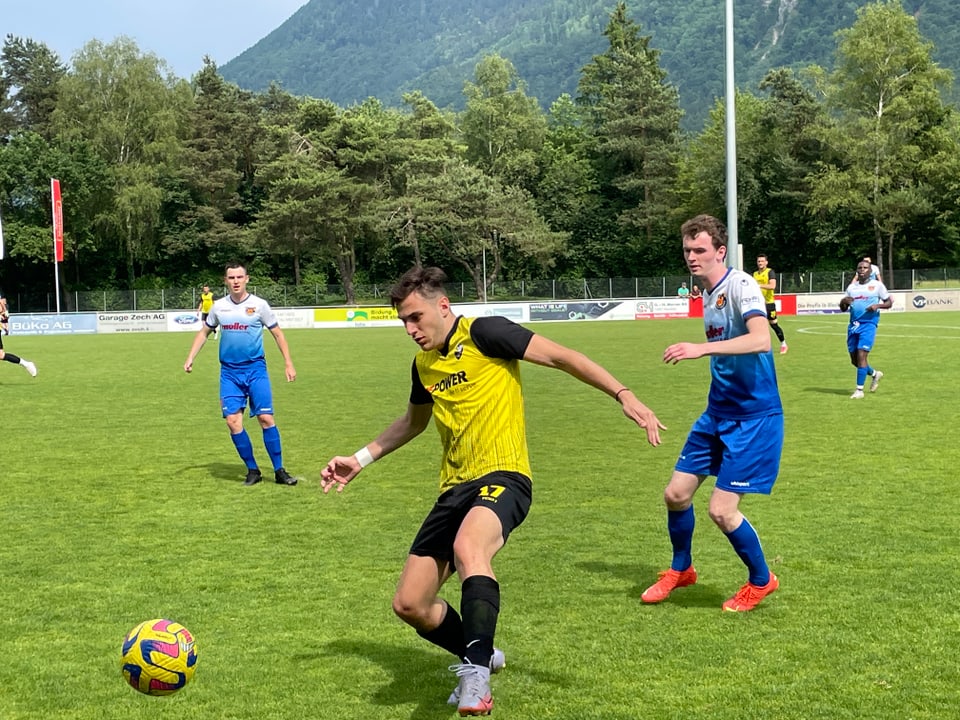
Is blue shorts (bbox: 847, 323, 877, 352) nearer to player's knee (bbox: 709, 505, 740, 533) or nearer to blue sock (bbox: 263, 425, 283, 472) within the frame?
blue sock (bbox: 263, 425, 283, 472)

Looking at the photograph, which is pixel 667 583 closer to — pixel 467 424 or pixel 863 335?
pixel 467 424

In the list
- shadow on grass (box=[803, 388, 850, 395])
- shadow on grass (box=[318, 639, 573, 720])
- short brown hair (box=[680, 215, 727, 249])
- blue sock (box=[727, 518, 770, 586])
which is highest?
short brown hair (box=[680, 215, 727, 249])

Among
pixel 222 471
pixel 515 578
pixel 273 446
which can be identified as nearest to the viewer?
pixel 515 578

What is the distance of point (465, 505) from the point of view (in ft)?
14.4

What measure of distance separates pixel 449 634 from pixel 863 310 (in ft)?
40.8

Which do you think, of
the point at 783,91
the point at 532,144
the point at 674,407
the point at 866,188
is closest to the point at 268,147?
the point at 532,144

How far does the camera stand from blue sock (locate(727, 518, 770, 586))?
5.51 metres

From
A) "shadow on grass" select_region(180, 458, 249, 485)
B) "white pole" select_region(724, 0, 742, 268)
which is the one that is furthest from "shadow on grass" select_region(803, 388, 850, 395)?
"shadow on grass" select_region(180, 458, 249, 485)

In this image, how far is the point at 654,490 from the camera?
896 centimetres

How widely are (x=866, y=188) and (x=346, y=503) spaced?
5616 cm

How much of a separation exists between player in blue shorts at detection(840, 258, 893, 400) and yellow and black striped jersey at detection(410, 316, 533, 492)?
39.1 feet

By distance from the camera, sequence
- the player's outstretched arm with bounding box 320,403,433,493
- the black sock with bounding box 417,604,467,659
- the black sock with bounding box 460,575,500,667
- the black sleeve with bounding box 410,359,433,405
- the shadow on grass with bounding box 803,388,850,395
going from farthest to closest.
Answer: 1. the shadow on grass with bounding box 803,388,850,395
2. the player's outstretched arm with bounding box 320,403,433,493
3. the black sleeve with bounding box 410,359,433,405
4. the black sock with bounding box 417,604,467,659
5. the black sock with bounding box 460,575,500,667

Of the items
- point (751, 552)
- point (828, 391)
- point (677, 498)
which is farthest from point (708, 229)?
point (828, 391)

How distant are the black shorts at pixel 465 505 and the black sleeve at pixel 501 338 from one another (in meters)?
0.52
